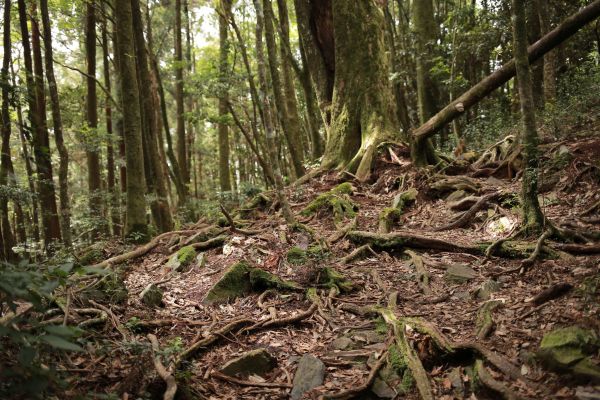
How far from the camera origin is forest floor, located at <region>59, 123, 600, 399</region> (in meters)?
3.11

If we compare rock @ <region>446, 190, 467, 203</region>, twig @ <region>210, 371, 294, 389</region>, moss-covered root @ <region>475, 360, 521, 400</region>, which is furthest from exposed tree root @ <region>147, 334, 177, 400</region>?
rock @ <region>446, 190, 467, 203</region>

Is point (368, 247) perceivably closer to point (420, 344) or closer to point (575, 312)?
point (420, 344)

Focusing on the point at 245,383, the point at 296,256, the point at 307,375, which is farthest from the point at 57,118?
the point at 307,375

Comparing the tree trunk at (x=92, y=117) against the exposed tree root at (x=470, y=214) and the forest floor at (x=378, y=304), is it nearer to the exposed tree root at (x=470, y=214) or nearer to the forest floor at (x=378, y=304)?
the forest floor at (x=378, y=304)

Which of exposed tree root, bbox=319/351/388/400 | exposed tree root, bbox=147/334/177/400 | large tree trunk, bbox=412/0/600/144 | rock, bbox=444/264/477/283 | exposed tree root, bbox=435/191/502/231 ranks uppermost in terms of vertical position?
large tree trunk, bbox=412/0/600/144

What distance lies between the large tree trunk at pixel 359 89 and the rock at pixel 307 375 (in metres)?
5.79

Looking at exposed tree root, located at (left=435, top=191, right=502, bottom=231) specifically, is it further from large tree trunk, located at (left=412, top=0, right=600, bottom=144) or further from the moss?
the moss

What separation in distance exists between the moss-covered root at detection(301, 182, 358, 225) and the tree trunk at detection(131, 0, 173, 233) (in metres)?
4.10

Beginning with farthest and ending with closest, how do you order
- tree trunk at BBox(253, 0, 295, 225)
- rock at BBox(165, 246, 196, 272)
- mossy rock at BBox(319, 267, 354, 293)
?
tree trunk at BBox(253, 0, 295, 225), rock at BBox(165, 246, 196, 272), mossy rock at BBox(319, 267, 354, 293)

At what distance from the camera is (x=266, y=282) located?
5.23m

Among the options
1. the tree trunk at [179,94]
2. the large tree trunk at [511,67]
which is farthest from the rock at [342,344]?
the tree trunk at [179,94]

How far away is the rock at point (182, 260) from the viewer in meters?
6.44

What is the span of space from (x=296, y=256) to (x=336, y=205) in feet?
6.08

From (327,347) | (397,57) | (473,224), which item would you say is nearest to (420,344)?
(327,347)
